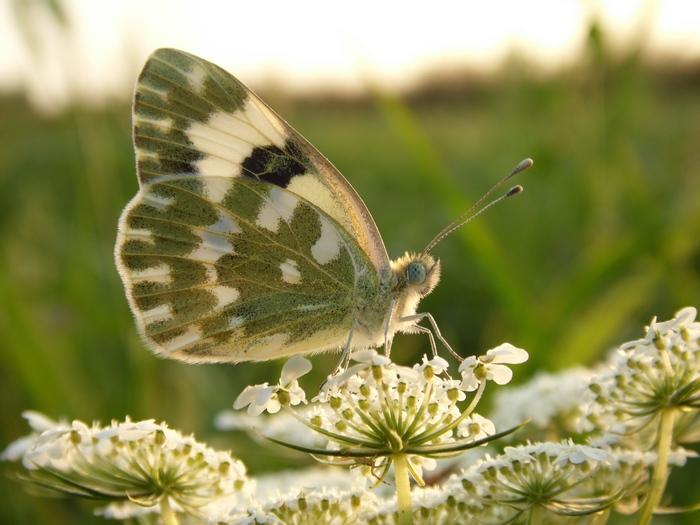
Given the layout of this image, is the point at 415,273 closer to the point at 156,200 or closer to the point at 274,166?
the point at 274,166

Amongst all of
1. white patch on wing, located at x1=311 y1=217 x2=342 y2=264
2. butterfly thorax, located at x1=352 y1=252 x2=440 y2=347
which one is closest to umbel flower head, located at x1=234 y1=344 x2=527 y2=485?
butterfly thorax, located at x1=352 y1=252 x2=440 y2=347

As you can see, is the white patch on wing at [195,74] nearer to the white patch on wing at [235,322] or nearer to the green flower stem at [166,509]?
the white patch on wing at [235,322]

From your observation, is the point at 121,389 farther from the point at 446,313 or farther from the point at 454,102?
the point at 454,102

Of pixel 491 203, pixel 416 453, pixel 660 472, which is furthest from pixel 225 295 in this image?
pixel 660 472

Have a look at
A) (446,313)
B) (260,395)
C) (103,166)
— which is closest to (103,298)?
(103,166)

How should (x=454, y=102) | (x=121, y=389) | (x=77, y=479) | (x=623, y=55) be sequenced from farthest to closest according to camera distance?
(x=454, y=102), (x=623, y=55), (x=121, y=389), (x=77, y=479)

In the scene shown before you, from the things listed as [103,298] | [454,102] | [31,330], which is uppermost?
[454,102]

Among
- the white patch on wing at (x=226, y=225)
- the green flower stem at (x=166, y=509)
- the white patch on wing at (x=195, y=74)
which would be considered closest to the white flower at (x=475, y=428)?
the green flower stem at (x=166, y=509)

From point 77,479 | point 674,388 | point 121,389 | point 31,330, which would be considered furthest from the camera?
point 121,389
